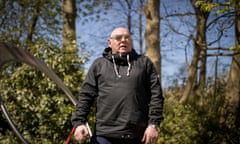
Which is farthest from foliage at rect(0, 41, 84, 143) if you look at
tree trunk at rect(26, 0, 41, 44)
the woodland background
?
tree trunk at rect(26, 0, 41, 44)

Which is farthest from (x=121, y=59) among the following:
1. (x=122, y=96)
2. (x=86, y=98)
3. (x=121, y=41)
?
(x=86, y=98)

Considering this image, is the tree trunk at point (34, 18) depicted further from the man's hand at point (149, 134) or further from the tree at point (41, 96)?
the man's hand at point (149, 134)

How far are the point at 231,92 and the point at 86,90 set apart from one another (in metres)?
6.04

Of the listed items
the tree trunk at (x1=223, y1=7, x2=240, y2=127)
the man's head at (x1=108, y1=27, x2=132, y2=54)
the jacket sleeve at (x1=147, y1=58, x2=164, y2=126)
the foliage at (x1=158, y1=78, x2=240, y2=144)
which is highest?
the man's head at (x1=108, y1=27, x2=132, y2=54)

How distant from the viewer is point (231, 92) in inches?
318

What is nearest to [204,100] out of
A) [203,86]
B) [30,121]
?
[203,86]

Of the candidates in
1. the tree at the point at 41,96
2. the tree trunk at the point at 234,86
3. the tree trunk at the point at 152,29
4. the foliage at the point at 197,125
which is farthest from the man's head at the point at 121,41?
the tree trunk at the point at 234,86

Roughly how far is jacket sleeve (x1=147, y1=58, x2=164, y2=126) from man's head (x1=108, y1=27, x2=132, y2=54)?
21 cm

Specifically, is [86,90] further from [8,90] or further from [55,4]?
[55,4]

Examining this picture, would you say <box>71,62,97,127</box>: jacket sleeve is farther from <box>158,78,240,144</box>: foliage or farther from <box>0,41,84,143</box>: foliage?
<box>158,78,240,144</box>: foliage

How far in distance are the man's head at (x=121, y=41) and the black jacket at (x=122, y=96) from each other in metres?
0.05

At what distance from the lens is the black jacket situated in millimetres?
2580

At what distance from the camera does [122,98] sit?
8.49 ft

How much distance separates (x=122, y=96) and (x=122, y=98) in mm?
14
